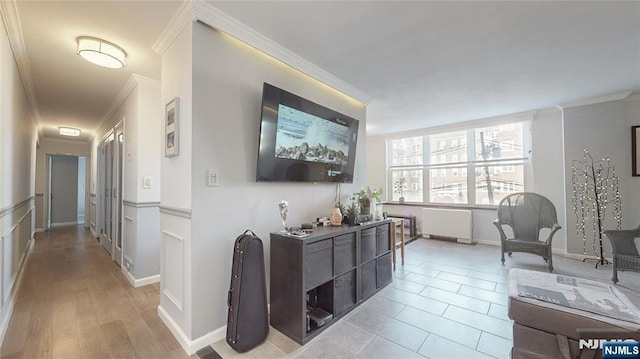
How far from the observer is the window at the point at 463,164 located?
4.93 meters

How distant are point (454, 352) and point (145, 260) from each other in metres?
3.38

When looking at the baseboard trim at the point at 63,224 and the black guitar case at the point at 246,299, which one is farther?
the baseboard trim at the point at 63,224

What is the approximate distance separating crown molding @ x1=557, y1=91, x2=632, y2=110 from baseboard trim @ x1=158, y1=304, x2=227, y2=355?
5.70 m

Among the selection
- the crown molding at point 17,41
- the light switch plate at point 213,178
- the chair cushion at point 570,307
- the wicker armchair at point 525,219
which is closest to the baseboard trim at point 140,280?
the light switch plate at point 213,178

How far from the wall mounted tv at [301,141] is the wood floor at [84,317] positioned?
61.6 inches

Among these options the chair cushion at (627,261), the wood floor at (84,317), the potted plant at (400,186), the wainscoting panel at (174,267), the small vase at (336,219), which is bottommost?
the wood floor at (84,317)

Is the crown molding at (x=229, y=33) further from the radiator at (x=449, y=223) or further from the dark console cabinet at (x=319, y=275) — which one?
the radiator at (x=449, y=223)

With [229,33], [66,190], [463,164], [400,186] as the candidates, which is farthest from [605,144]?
[66,190]

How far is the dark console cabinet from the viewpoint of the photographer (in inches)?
77.3

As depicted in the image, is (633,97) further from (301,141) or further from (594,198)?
(301,141)

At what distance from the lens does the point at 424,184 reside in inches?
236

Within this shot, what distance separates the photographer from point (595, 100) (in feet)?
12.6

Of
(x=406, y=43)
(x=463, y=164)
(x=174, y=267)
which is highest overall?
(x=406, y=43)

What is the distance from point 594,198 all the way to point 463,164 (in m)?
2.02
